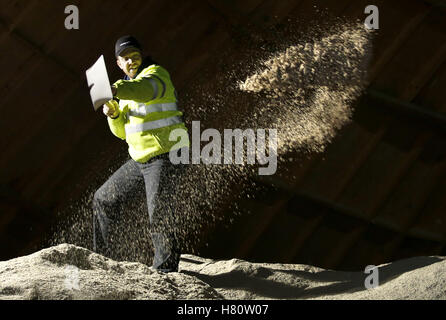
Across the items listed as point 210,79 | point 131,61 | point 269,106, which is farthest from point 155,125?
point 269,106

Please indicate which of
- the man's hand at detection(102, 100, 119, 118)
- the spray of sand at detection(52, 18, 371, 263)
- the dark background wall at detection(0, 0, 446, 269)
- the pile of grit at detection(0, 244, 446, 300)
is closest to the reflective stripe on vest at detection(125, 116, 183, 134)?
the man's hand at detection(102, 100, 119, 118)

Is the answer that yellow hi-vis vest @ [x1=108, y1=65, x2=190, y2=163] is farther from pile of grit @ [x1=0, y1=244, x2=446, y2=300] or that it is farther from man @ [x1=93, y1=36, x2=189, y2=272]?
pile of grit @ [x1=0, y1=244, x2=446, y2=300]

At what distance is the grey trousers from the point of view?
3.41 metres

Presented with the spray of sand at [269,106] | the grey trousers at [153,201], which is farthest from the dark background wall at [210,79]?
the grey trousers at [153,201]

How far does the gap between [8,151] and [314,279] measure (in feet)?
8.93

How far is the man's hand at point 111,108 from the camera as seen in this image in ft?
11.5

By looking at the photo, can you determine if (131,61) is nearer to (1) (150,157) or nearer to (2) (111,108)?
(2) (111,108)

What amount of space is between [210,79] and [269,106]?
1.78ft

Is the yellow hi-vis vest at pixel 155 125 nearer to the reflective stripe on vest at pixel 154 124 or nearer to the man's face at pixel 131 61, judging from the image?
the reflective stripe on vest at pixel 154 124

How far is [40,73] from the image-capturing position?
478 cm

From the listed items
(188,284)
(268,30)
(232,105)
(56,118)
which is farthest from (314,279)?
(56,118)

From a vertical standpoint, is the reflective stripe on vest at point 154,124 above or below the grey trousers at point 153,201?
above

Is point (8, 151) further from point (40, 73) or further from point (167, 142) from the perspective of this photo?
point (167, 142)

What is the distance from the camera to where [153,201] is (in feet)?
11.2
